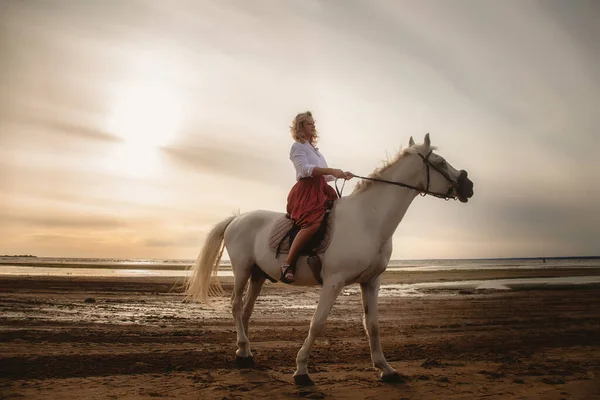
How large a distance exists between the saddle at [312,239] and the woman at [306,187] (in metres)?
0.08

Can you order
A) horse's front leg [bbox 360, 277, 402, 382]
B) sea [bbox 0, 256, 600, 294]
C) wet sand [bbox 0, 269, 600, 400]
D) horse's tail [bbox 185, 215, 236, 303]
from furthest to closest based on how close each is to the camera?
sea [bbox 0, 256, 600, 294] < horse's tail [bbox 185, 215, 236, 303] < horse's front leg [bbox 360, 277, 402, 382] < wet sand [bbox 0, 269, 600, 400]

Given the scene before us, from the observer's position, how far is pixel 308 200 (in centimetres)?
581

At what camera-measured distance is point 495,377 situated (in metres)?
5.32

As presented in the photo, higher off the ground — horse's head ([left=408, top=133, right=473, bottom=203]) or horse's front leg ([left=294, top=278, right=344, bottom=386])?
horse's head ([left=408, top=133, right=473, bottom=203])

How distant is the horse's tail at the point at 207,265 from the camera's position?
7.43 meters

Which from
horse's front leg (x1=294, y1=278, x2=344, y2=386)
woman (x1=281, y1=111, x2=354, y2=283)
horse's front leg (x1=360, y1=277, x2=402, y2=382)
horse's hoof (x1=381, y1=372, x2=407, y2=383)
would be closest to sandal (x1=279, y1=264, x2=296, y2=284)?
woman (x1=281, y1=111, x2=354, y2=283)

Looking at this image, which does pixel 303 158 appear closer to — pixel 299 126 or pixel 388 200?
pixel 299 126

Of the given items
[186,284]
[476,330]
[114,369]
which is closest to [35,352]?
[114,369]

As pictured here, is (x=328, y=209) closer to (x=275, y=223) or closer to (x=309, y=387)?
(x=275, y=223)

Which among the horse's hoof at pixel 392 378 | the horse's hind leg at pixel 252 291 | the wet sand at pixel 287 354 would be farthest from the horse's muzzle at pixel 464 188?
the horse's hind leg at pixel 252 291

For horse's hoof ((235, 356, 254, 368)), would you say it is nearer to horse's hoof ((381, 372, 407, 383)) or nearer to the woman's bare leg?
the woman's bare leg

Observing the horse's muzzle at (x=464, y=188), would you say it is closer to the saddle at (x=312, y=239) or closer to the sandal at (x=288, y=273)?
the saddle at (x=312, y=239)

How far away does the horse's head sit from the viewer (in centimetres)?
548

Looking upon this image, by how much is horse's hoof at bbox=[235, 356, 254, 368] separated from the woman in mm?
1336
